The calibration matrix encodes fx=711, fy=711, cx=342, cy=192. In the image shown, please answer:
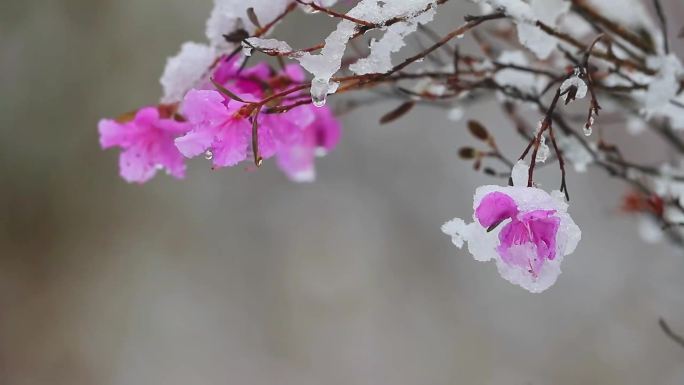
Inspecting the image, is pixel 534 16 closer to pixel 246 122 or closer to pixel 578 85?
pixel 578 85

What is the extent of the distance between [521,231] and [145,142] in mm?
330

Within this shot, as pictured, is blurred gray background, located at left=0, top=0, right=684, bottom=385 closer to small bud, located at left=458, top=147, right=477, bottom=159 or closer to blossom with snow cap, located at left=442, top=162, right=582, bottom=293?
small bud, located at left=458, top=147, right=477, bottom=159

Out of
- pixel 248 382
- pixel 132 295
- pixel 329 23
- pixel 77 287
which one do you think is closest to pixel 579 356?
pixel 248 382

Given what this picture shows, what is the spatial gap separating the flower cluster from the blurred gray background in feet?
7.11

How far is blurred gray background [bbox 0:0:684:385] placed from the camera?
9.03ft

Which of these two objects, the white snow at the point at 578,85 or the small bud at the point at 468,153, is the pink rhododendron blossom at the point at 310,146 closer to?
the small bud at the point at 468,153

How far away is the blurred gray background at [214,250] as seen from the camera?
9.03 feet

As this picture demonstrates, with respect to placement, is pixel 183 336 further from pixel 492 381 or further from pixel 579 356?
pixel 579 356

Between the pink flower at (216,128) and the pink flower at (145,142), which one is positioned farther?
the pink flower at (145,142)

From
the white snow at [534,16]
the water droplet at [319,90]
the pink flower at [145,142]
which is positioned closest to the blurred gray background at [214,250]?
the white snow at [534,16]

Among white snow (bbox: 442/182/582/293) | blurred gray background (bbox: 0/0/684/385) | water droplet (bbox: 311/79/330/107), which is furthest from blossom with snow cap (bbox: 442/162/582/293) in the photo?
blurred gray background (bbox: 0/0/684/385)

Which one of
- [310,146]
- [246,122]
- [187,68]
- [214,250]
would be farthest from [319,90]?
[214,250]

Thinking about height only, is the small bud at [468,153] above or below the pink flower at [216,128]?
below

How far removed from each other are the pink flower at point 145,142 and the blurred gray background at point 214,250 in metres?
2.18
